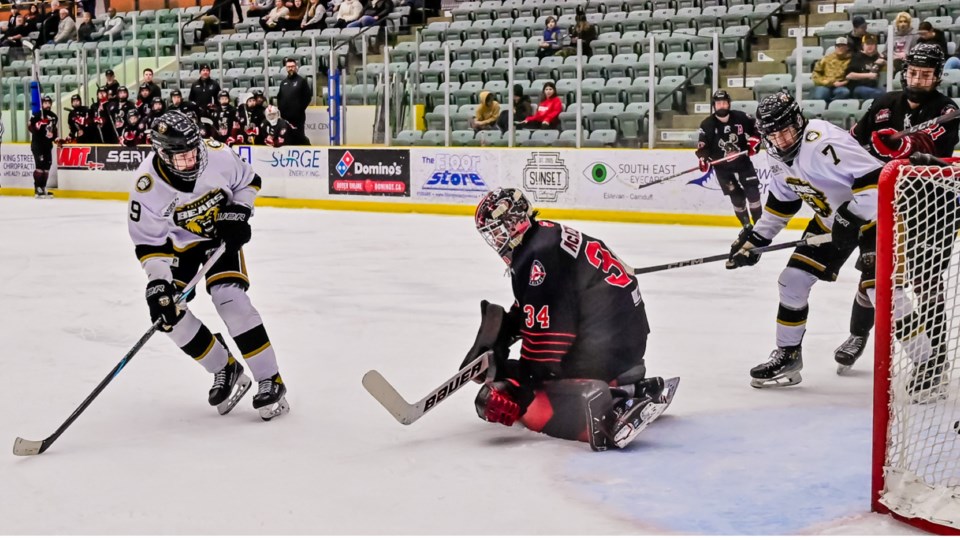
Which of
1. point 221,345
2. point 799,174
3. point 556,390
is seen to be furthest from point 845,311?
point 221,345

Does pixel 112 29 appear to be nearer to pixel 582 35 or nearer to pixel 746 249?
pixel 582 35

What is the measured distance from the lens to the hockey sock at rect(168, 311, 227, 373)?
388cm

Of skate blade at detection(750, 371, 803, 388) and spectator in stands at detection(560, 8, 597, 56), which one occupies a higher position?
spectator in stands at detection(560, 8, 597, 56)

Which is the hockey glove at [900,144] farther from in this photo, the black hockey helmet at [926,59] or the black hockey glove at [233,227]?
the black hockey glove at [233,227]

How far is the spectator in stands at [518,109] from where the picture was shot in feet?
38.5

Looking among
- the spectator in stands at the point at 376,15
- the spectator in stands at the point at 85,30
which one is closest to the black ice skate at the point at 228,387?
the spectator in stands at the point at 376,15

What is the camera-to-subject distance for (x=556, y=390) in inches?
138

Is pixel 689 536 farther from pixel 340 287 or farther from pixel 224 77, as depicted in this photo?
pixel 224 77

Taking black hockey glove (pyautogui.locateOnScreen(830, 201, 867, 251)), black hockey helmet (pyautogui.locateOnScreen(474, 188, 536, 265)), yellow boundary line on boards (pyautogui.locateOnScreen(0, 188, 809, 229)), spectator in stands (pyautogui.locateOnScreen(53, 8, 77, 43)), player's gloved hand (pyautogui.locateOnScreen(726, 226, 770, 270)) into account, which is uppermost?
spectator in stands (pyautogui.locateOnScreen(53, 8, 77, 43))

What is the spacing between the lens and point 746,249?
4.41 meters

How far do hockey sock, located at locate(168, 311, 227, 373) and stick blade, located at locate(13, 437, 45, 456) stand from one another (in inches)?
22.8

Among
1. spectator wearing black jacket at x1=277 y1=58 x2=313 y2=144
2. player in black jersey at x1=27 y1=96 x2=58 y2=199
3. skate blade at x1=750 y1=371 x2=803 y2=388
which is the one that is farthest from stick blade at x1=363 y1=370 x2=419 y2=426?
player in black jersey at x1=27 y1=96 x2=58 y2=199

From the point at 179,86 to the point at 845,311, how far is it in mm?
11348

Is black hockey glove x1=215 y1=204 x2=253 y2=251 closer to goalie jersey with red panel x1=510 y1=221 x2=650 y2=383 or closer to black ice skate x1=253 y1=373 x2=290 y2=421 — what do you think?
black ice skate x1=253 y1=373 x2=290 y2=421
